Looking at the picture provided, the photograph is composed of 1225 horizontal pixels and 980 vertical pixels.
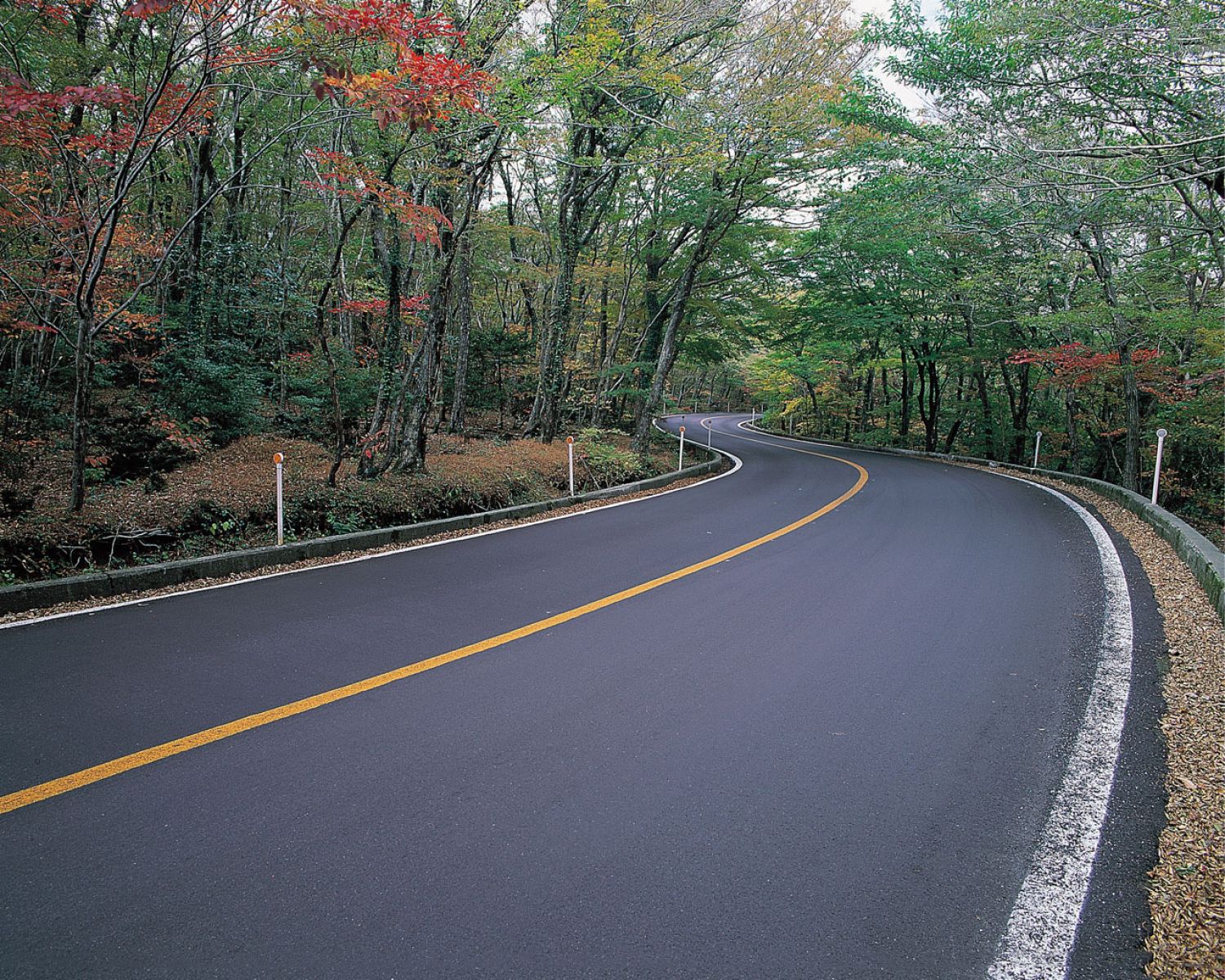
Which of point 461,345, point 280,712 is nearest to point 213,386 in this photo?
point 461,345

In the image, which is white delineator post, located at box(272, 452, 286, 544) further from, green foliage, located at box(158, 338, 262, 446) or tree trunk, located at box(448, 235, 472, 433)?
tree trunk, located at box(448, 235, 472, 433)

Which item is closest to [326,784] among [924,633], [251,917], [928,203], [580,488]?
[251,917]

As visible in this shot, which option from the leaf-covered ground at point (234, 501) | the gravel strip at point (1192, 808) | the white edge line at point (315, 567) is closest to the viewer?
the gravel strip at point (1192, 808)

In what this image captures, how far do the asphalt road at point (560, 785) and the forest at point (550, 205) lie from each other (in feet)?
12.1

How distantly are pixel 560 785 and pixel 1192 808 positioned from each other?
2645mm

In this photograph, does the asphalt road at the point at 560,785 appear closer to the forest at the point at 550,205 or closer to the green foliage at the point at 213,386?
the forest at the point at 550,205

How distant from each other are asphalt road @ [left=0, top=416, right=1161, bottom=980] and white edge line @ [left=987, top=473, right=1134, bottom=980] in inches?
1.8

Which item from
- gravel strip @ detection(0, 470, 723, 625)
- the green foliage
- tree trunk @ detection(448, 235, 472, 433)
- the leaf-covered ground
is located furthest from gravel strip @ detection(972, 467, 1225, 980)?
tree trunk @ detection(448, 235, 472, 433)

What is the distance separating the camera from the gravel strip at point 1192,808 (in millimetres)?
2078

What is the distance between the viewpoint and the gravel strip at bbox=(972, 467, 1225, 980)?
2.08 m

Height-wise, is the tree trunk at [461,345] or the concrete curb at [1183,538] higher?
the tree trunk at [461,345]

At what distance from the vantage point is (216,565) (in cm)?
625

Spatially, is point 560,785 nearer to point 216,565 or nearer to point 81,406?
point 216,565

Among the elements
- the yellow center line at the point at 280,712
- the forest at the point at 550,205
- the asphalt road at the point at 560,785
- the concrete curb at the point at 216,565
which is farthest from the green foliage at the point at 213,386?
the yellow center line at the point at 280,712
